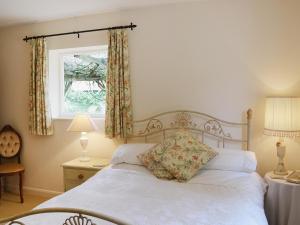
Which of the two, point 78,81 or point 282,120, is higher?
point 78,81

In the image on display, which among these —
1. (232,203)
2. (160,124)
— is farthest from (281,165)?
(160,124)

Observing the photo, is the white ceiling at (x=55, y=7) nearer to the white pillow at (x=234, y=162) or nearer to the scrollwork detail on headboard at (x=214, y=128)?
the scrollwork detail on headboard at (x=214, y=128)

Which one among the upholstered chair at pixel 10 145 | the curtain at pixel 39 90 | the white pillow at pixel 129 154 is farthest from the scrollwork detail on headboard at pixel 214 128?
the upholstered chair at pixel 10 145

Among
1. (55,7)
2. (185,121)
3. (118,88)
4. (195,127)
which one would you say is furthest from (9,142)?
(195,127)

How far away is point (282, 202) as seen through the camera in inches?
90.8

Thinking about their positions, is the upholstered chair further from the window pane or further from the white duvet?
the white duvet

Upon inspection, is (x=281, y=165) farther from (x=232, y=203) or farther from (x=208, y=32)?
(x=208, y=32)

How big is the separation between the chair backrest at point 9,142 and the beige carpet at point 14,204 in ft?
1.93

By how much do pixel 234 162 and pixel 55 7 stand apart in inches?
104

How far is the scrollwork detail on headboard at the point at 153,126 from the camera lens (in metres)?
3.29

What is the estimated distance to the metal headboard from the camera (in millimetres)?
2963

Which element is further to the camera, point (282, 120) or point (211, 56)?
point (211, 56)

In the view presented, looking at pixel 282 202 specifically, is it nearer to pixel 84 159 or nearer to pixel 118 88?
pixel 118 88

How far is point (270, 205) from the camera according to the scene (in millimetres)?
2408
